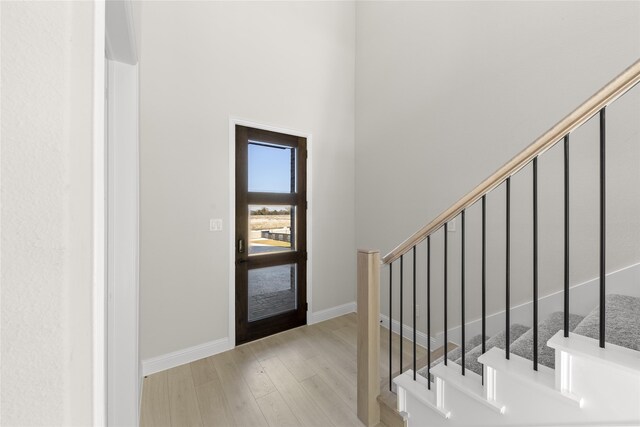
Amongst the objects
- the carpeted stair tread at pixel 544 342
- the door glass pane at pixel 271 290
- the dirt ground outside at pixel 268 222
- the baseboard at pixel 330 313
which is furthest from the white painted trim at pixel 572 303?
the dirt ground outside at pixel 268 222

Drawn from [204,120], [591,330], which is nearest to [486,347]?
[591,330]

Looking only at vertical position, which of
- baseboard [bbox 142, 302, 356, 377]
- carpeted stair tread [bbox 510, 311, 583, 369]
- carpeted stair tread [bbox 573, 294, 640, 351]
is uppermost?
carpeted stair tread [bbox 573, 294, 640, 351]

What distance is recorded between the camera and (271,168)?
2910mm

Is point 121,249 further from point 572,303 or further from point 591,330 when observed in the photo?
point 572,303

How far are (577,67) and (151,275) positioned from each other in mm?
3468

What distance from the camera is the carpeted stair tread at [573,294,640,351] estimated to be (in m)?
1.13

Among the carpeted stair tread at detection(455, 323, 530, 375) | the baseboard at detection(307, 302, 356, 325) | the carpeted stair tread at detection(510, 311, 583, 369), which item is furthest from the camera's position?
the baseboard at detection(307, 302, 356, 325)

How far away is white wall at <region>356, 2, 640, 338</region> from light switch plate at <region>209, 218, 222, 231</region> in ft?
5.66
